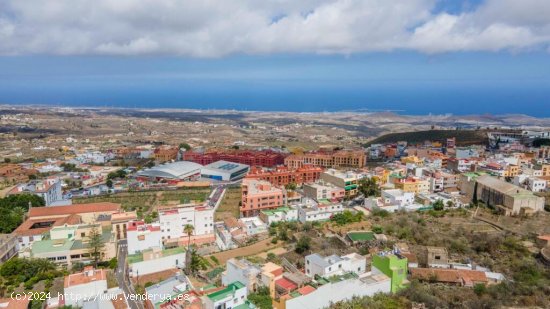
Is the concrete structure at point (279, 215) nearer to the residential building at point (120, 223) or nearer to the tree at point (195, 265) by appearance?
the tree at point (195, 265)

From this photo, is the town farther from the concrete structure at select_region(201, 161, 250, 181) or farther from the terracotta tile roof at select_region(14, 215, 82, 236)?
the concrete structure at select_region(201, 161, 250, 181)

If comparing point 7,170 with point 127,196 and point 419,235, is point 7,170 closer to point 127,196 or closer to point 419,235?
point 127,196

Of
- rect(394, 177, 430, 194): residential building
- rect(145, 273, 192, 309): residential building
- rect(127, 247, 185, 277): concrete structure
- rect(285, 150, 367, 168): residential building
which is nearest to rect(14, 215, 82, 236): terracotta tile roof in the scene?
rect(127, 247, 185, 277): concrete structure

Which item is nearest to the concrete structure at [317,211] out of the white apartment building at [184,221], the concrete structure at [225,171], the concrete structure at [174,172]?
the white apartment building at [184,221]

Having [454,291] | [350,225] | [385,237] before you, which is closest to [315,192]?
[350,225]

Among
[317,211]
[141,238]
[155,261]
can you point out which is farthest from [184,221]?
[317,211]

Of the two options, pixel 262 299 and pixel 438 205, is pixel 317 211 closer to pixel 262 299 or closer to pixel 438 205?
pixel 438 205
